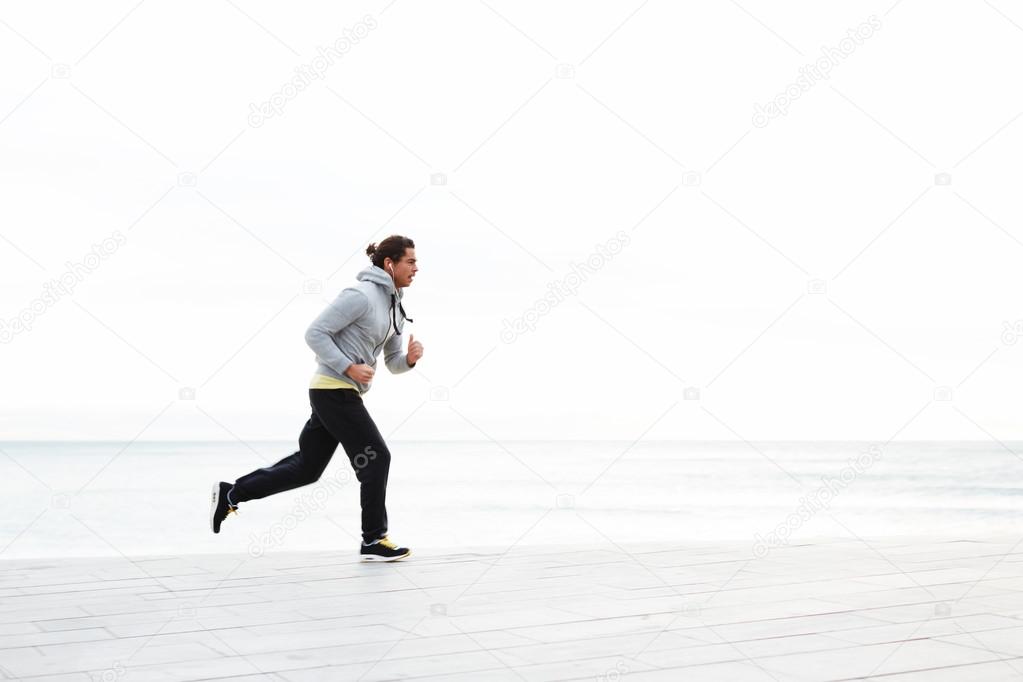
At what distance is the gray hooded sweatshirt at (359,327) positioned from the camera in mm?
5828

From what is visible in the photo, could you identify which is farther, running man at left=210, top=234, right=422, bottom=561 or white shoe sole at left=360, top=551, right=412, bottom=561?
white shoe sole at left=360, top=551, right=412, bottom=561

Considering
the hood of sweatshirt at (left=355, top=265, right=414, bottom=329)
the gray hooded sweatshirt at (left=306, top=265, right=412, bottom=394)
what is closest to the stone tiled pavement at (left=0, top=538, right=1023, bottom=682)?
the gray hooded sweatshirt at (left=306, top=265, right=412, bottom=394)

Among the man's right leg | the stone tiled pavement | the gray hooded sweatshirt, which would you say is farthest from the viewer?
the man's right leg

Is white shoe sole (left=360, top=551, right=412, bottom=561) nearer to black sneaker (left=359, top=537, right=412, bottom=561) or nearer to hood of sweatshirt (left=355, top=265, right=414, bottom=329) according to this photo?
black sneaker (left=359, top=537, right=412, bottom=561)

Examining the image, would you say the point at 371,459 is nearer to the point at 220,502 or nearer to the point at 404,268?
the point at 220,502

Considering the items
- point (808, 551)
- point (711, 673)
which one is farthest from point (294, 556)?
point (711, 673)

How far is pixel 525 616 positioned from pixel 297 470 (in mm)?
2025

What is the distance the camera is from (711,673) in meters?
3.42

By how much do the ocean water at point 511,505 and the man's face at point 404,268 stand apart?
5.43 ft

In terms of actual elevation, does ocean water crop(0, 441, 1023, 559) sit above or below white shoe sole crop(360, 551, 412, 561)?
above

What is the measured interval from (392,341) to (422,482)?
2015cm

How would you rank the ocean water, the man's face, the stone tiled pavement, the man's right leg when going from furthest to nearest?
1. the ocean water
2. the man's face
3. the man's right leg
4. the stone tiled pavement

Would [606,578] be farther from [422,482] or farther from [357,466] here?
[422,482]

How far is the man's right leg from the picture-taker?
597 cm
